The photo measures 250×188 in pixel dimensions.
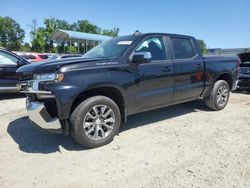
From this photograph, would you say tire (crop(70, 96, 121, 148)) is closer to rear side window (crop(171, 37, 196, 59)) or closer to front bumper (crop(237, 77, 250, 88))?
rear side window (crop(171, 37, 196, 59))

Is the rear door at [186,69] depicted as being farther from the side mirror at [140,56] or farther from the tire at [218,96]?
the side mirror at [140,56]

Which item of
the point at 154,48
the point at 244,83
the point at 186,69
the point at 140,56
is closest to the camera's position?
the point at 140,56

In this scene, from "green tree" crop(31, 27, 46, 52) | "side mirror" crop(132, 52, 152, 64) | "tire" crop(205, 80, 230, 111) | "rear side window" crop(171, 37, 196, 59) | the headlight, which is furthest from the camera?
"green tree" crop(31, 27, 46, 52)

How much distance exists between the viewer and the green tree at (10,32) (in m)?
76.0

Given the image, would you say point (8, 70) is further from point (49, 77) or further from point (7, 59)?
point (49, 77)

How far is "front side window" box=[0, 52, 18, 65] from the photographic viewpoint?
798cm

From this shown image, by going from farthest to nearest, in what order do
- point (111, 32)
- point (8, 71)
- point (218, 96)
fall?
1. point (111, 32)
2. point (8, 71)
3. point (218, 96)

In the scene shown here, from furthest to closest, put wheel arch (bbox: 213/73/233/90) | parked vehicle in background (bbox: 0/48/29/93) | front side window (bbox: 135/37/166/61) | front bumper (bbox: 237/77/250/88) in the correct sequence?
front bumper (bbox: 237/77/250/88) → parked vehicle in background (bbox: 0/48/29/93) → wheel arch (bbox: 213/73/233/90) → front side window (bbox: 135/37/166/61)

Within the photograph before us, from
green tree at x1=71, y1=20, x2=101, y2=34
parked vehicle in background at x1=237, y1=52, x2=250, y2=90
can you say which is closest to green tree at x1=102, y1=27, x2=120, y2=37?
green tree at x1=71, y1=20, x2=101, y2=34

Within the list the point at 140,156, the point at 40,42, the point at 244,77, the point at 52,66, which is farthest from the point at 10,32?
the point at 140,156

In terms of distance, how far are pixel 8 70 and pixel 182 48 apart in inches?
214

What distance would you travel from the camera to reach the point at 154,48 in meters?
4.98

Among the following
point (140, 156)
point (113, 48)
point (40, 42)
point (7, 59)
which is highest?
point (40, 42)

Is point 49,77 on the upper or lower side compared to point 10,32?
lower
